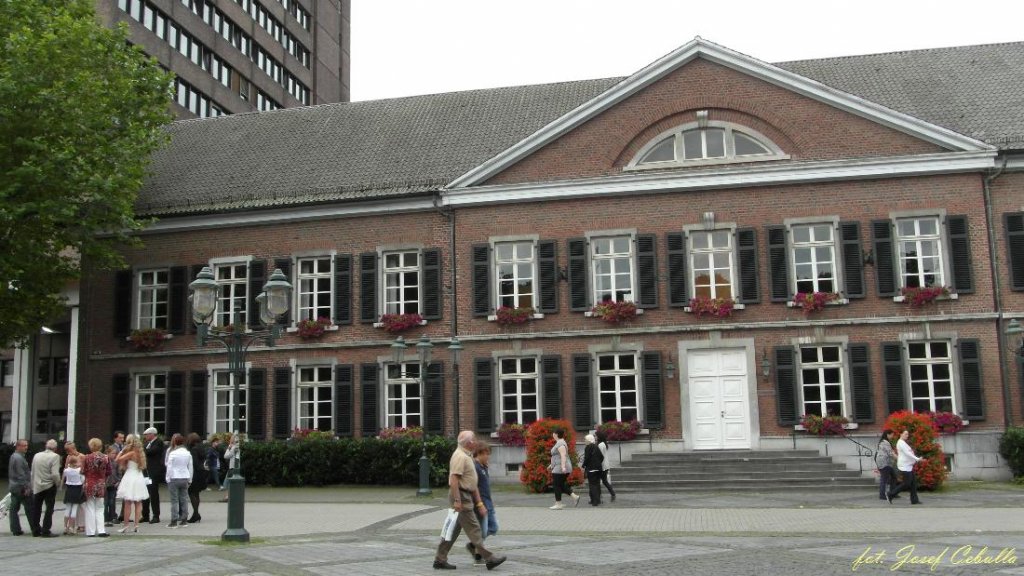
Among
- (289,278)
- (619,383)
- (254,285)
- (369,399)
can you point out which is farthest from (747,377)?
(254,285)

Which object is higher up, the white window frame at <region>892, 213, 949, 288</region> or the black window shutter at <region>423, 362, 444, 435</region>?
the white window frame at <region>892, 213, 949, 288</region>

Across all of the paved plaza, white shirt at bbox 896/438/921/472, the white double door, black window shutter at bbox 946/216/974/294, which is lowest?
the paved plaza

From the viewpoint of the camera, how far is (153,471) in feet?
59.4

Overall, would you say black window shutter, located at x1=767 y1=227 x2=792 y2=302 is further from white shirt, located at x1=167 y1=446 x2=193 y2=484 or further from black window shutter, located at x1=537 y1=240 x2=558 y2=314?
white shirt, located at x1=167 y1=446 x2=193 y2=484

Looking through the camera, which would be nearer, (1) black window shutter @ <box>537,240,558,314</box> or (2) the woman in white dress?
(2) the woman in white dress

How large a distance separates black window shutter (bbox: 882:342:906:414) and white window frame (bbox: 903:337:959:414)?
14cm

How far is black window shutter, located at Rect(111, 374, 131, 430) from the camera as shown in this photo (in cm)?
2788

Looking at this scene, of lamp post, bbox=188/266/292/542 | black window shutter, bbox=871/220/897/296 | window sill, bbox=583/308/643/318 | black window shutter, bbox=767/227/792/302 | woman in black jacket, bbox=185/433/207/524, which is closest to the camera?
lamp post, bbox=188/266/292/542

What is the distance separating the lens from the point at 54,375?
130ft

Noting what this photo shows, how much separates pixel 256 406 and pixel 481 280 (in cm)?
689

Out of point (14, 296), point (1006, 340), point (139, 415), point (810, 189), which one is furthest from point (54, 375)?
point (1006, 340)

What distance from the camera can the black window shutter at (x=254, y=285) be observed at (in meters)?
27.6

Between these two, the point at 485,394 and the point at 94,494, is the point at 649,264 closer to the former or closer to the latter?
the point at 485,394

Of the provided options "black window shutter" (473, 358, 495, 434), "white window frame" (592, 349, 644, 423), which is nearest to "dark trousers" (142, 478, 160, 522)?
"black window shutter" (473, 358, 495, 434)
